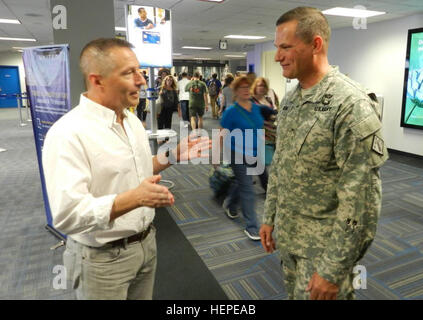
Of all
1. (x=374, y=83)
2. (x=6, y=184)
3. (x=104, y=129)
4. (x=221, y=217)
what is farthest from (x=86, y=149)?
(x=374, y=83)

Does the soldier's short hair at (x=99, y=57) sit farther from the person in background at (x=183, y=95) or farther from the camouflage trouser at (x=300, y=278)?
the person in background at (x=183, y=95)

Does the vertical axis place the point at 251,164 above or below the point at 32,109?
below

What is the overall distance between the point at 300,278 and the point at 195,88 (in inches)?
266

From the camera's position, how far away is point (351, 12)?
19.4ft

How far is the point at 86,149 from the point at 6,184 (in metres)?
4.13

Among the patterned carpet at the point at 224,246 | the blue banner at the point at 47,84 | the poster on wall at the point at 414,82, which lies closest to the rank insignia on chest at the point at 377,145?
the patterned carpet at the point at 224,246

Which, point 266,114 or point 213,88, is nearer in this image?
point 266,114

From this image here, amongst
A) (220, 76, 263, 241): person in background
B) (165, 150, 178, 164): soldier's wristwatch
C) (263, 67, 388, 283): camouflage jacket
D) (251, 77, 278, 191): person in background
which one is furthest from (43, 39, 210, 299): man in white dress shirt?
(251, 77, 278, 191): person in background

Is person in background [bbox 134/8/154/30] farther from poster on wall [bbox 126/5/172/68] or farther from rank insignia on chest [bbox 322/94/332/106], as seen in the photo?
rank insignia on chest [bbox 322/94/332/106]

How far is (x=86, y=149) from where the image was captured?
102cm

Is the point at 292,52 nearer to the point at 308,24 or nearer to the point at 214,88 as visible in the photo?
the point at 308,24

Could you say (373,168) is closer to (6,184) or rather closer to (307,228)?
(307,228)

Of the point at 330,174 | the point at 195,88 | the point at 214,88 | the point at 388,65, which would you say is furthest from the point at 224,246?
the point at 214,88

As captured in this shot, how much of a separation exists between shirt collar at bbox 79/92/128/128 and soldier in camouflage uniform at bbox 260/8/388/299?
659 millimetres
